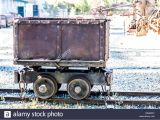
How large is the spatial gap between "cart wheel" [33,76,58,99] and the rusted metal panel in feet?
1.20

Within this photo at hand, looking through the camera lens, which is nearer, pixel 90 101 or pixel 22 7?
pixel 90 101

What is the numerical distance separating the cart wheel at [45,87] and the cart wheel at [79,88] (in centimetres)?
37

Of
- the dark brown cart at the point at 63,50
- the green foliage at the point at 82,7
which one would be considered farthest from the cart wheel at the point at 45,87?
the green foliage at the point at 82,7

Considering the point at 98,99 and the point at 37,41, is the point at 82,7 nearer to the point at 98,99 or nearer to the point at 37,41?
the point at 37,41

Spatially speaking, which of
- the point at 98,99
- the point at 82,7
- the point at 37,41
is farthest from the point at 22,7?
the point at 98,99

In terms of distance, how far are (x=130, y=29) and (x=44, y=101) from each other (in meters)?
28.5

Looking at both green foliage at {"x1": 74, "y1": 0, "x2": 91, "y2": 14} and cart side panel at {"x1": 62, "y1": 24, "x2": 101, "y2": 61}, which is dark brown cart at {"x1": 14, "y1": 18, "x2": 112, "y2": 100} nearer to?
cart side panel at {"x1": 62, "y1": 24, "x2": 101, "y2": 61}

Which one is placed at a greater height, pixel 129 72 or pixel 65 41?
pixel 65 41

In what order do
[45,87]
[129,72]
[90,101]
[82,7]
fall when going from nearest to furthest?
[90,101]
[45,87]
[129,72]
[82,7]

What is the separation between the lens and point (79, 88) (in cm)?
945

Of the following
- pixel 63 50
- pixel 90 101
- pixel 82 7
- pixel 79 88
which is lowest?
pixel 90 101

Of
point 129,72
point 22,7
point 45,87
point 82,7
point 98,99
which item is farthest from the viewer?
point 82,7

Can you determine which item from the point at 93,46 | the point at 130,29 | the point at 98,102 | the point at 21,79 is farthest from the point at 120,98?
the point at 130,29

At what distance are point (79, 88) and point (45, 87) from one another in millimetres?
779
